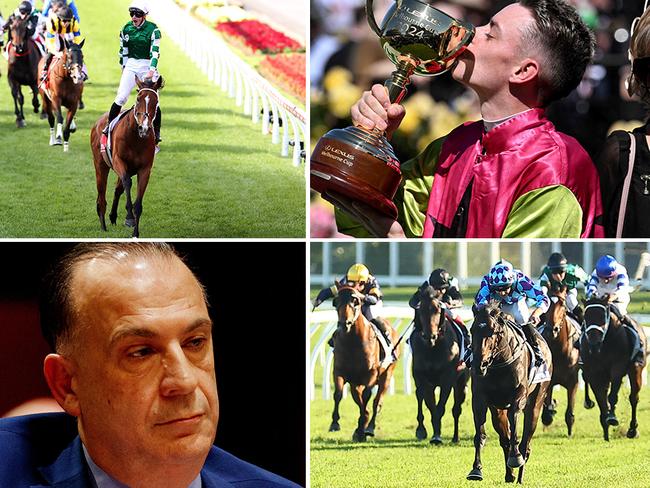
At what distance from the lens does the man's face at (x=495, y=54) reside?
311cm

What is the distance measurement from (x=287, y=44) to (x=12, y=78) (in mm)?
A: 841

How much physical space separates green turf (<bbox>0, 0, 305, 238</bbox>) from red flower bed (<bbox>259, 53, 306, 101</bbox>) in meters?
0.18

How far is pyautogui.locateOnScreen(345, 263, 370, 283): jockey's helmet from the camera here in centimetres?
345

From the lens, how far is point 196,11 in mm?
3479

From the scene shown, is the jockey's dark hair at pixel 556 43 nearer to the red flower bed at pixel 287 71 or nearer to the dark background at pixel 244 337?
the red flower bed at pixel 287 71

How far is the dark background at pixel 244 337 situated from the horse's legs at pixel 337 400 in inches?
3.9

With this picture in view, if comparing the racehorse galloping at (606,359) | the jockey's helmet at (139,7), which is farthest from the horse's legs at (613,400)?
the jockey's helmet at (139,7)

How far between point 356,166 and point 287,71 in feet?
2.06

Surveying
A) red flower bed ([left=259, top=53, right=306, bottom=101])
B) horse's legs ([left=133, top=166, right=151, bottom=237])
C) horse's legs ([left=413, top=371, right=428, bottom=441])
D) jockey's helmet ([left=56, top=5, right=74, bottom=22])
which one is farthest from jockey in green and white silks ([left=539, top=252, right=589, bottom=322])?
jockey's helmet ([left=56, top=5, right=74, bottom=22])

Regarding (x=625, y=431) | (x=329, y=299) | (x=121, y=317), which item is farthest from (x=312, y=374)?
(x=625, y=431)

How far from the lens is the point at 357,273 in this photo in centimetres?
345

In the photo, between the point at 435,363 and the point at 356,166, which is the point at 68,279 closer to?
the point at 356,166

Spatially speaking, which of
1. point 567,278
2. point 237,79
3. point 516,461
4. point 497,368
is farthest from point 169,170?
point 516,461

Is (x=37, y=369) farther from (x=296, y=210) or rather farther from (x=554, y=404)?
(x=554, y=404)
